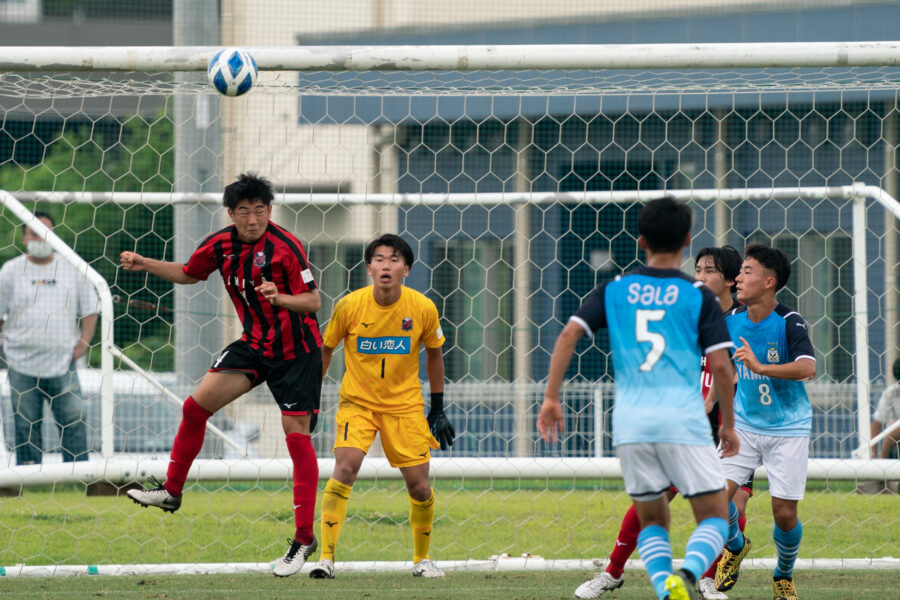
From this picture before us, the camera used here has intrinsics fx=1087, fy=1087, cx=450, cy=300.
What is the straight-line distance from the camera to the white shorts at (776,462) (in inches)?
188

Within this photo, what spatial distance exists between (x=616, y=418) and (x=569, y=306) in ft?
27.8

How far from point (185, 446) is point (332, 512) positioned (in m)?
0.78

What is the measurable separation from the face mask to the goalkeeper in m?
3.59

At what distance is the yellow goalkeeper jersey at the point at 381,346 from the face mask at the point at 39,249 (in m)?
3.61

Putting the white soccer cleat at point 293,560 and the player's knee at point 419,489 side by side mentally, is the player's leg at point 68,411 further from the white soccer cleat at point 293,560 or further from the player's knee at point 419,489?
the player's knee at point 419,489

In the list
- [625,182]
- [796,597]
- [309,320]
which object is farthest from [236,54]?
[625,182]

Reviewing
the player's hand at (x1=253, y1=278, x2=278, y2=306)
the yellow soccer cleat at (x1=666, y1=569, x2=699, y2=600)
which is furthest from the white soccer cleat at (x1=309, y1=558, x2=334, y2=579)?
the yellow soccer cleat at (x1=666, y1=569, x2=699, y2=600)

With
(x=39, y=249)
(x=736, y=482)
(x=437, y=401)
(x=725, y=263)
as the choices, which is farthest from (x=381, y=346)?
(x=39, y=249)

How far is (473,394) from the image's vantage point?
1047cm

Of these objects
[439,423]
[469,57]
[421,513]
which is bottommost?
[421,513]

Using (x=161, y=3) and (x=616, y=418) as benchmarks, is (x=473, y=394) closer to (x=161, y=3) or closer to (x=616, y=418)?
(x=616, y=418)

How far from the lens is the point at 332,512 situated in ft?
17.4

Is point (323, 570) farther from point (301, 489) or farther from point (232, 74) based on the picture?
point (232, 74)

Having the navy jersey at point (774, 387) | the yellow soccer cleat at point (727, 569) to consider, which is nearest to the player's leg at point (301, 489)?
the yellow soccer cleat at point (727, 569)
